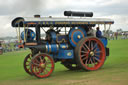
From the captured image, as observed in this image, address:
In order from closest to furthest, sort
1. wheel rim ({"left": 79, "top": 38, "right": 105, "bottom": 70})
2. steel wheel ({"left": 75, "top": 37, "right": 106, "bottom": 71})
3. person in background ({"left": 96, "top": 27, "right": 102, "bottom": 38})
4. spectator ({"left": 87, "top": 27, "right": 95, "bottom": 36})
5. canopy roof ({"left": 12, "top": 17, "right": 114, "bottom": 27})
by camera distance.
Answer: canopy roof ({"left": 12, "top": 17, "right": 114, "bottom": 27}) < steel wheel ({"left": 75, "top": 37, "right": 106, "bottom": 71}) < wheel rim ({"left": 79, "top": 38, "right": 105, "bottom": 70}) < spectator ({"left": 87, "top": 27, "right": 95, "bottom": 36}) < person in background ({"left": 96, "top": 27, "right": 102, "bottom": 38})

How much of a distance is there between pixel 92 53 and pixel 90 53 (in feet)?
0.29

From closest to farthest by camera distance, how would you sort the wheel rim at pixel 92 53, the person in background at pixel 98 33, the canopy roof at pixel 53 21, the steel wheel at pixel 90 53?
the canopy roof at pixel 53 21
the steel wheel at pixel 90 53
the wheel rim at pixel 92 53
the person in background at pixel 98 33

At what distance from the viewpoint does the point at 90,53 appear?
9336 mm

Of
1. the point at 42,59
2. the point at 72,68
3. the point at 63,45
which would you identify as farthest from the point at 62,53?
the point at 72,68

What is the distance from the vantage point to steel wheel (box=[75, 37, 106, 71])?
29.2 ft

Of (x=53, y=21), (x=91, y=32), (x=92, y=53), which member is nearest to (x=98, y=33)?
(x=91, y=32)

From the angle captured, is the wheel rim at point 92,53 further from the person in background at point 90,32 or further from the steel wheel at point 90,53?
the person in background at point 90,32

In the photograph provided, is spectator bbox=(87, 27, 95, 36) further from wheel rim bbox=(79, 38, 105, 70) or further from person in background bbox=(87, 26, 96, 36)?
wheel rim bbox=(79, 38, 105, 70)

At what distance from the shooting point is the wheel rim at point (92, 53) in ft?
30.3

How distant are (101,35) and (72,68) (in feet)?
6.64

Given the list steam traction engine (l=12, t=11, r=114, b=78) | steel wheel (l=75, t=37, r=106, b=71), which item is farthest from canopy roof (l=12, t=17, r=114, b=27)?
steel wheel (l=75, t=37, r=106, b=71)

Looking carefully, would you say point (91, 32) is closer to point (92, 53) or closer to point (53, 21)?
point (92, 53)

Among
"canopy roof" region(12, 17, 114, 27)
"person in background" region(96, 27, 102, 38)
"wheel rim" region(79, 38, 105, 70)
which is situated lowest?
"wheel rim" region(79, 38, 105, 70)

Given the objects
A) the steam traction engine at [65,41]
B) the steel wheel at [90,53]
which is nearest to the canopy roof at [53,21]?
the steam traction engine at [65,41]
